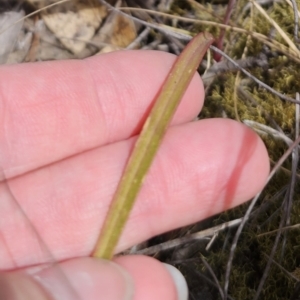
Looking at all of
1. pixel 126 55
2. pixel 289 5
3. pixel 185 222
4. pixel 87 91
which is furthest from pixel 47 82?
pixel 289 5

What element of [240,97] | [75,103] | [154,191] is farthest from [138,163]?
[240,97]

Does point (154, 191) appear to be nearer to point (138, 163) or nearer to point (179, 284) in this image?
point (138, 163)

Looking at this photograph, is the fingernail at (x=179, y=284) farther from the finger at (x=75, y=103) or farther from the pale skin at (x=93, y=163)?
the finger at (x=75, y=103)

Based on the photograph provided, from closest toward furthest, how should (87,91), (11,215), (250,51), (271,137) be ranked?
(11,215) → (87,91) → (271,137) → (250,51)

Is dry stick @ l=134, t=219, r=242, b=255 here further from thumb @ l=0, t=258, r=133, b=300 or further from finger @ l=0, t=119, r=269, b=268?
thumb @ l=0, t=258, r=133, b=300

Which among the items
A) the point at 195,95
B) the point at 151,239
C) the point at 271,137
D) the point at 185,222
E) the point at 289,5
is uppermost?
the point at 289,5

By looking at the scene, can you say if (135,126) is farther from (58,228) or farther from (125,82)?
(58,228)
